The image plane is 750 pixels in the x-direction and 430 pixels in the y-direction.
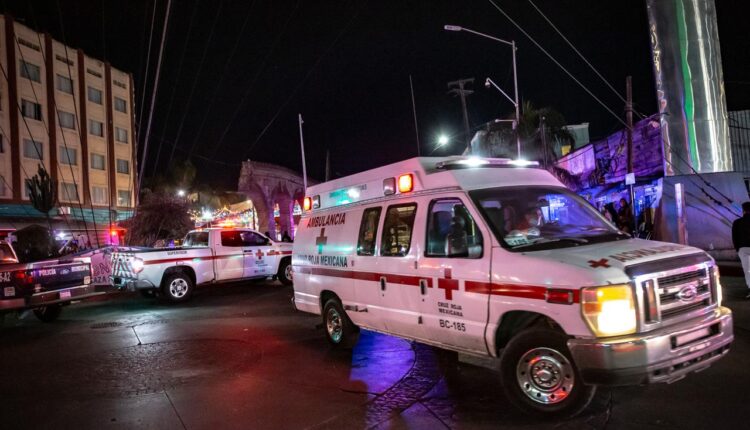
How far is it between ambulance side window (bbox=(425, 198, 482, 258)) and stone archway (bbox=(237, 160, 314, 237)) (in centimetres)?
3578

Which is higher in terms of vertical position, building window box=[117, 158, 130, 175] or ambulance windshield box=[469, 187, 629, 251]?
building window box=[117, 158, 130, 175]

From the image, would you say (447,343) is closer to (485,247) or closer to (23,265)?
(485,247)

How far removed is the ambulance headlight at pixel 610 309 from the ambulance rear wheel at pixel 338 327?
12.6ft

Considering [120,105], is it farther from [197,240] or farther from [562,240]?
[562,240]

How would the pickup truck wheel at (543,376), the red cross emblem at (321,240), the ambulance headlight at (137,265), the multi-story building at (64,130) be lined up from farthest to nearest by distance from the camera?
the multi-story building at (64,130)
the ambulance headlight at (137,265)
the red cross emblem at (321,240)
the pickup truck wheel at (543,376)

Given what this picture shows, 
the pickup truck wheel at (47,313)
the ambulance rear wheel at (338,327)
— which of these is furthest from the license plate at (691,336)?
the pickup truck wheel at (47,313)

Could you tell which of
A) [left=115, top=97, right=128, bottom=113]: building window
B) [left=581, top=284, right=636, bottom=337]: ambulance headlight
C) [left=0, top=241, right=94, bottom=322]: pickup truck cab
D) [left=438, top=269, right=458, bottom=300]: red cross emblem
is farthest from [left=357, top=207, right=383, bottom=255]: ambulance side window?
[left=115, top=97, right=128, bottom=113]: building window

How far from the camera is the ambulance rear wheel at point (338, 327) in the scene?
7390mm

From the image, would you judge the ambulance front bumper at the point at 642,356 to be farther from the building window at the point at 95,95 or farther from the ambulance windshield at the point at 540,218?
the building window at the point at 95,95

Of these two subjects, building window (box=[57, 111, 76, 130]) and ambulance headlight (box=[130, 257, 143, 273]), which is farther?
building window (box=[57, 111, 76, 130])

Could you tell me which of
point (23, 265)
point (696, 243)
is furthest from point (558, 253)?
point (696, 243)

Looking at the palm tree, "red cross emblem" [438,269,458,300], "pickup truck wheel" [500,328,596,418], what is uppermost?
the palm tree

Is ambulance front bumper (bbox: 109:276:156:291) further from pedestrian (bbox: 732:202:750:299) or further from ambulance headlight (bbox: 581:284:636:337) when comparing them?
pedestrian (bbox: 732:202:750:299)

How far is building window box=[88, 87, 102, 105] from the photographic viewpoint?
47.0m
